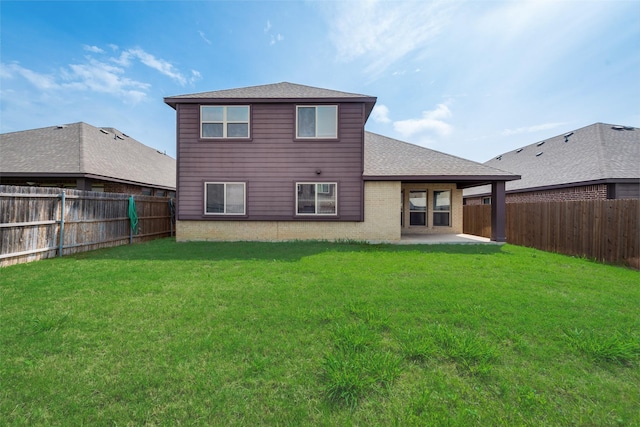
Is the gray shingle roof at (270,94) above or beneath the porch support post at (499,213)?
above

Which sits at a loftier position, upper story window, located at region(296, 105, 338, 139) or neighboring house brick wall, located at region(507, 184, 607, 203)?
upper story window, located at region(296, 105, 338, 139)

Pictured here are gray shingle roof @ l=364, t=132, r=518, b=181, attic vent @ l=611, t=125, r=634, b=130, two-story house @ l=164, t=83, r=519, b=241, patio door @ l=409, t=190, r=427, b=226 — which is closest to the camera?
gray shingle roof @ l=364, t=132, r=518, b=181

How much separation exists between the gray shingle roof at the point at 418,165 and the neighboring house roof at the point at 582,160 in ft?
17.4

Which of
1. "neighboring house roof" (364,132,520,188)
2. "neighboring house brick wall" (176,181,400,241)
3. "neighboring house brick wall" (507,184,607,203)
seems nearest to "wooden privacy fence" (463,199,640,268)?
"neighboring house roof" (364,132,520,188)

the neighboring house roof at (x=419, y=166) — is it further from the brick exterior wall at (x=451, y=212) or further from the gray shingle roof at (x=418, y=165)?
the brick exterior wall at (x=451, y=212)

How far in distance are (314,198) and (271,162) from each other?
2.26 metres

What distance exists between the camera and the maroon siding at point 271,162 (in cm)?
1081

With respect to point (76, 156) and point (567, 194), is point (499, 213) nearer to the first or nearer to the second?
point (567, 194)

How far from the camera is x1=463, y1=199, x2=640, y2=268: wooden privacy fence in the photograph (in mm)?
7098

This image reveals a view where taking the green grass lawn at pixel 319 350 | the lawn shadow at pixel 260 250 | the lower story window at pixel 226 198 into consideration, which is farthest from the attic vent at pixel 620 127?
the lower story window at pixel 226 198

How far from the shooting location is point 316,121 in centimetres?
1088

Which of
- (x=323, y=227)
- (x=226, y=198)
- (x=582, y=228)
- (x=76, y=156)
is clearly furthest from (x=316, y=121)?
(x=76, y=156)

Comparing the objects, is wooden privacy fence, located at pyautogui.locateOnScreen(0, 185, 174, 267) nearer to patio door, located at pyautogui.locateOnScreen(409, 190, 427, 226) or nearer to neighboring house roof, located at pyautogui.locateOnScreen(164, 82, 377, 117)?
neighboring house roof, located at pyautogui.locateOnScreen(164, 82, 377, 117)

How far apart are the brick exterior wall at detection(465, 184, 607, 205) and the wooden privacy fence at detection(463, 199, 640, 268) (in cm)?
437
